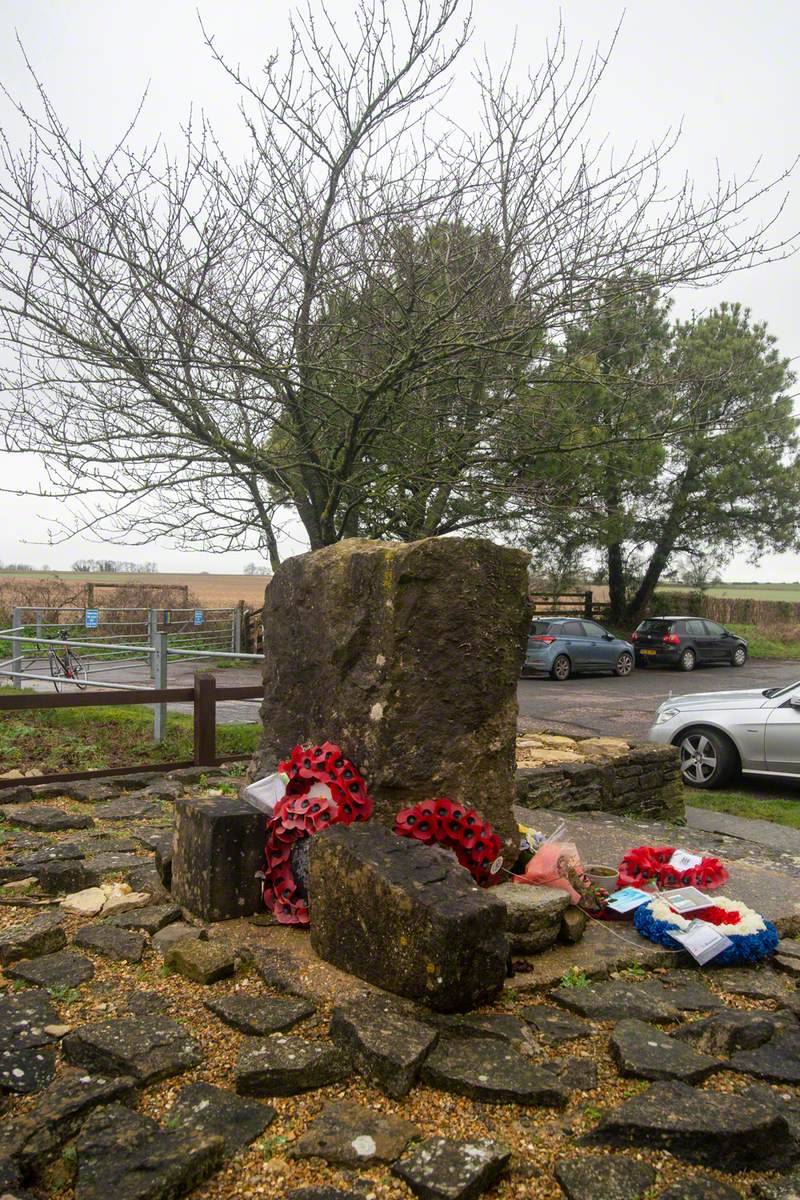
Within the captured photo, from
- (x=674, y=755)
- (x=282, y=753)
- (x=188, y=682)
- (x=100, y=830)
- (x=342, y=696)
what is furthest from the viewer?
(x=188, y=682)

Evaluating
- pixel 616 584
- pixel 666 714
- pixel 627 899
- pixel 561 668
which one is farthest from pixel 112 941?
pixel 616 584

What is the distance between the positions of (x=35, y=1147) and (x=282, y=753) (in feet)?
9.35

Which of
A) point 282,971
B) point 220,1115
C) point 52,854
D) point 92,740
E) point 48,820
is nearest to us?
point 220,1115

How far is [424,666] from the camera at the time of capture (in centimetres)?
446

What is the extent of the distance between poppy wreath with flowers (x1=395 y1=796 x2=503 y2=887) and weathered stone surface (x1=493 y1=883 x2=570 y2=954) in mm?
247

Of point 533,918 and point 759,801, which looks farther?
point 759,801

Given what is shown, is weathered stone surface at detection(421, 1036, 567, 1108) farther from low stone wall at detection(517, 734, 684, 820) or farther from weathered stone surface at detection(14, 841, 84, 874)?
low stone wall at detection(517, 734, 684, 820)

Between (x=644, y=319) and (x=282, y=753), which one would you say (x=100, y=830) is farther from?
(x=644, y=319)

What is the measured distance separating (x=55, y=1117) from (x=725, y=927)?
9.23ft

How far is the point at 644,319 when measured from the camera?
340 inches

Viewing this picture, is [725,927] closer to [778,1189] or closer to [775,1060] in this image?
[775,1060]

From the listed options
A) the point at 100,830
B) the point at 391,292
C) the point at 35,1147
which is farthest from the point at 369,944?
the point at 391,292

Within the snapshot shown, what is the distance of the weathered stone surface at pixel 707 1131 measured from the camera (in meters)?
2.55

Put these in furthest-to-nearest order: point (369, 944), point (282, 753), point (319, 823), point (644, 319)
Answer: point (644, 319) < point (282, 753) < point (319, 823) < point (369, 944)
